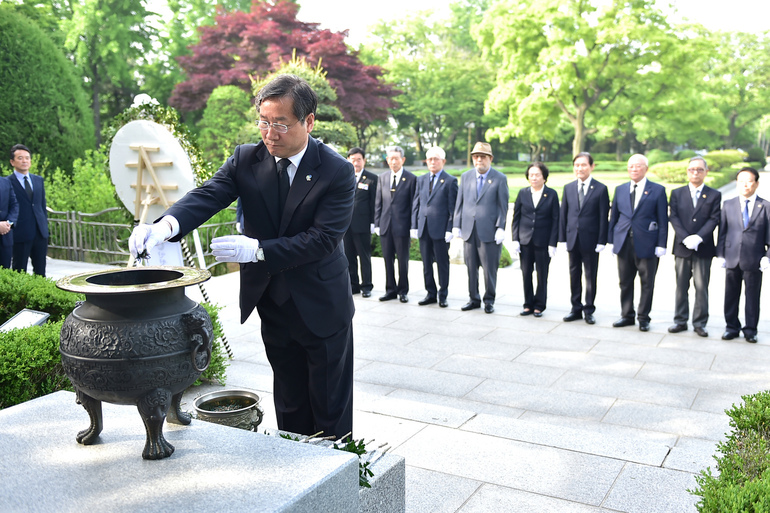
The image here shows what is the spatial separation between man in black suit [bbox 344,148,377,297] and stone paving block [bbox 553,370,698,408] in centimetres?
433

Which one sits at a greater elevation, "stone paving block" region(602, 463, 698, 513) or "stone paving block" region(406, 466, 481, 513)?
"stone paving block" region(406, 466, 481, 513)

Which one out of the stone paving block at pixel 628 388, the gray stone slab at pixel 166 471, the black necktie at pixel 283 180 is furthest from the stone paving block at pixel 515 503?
the stone paving block at pixel 628 388

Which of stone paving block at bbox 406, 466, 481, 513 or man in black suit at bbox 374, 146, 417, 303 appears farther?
man in black suit at bbox 374, 146, 417, 303

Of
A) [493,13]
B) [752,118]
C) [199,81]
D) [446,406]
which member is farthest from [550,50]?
[752,118]

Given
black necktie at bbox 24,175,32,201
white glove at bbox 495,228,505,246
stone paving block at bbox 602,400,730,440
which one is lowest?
stone paving block at bbox 602,400,730,440

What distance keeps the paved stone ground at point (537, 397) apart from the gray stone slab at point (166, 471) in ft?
3.38

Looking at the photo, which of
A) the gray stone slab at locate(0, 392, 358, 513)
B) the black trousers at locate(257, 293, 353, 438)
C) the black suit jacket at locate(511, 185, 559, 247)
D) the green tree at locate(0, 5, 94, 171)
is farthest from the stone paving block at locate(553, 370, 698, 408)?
the green tree at locate(0, 5, 94, 171)

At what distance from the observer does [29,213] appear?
970cm

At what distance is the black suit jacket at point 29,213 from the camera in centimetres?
959

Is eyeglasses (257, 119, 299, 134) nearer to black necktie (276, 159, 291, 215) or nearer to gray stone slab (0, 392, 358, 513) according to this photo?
black necktie (276, 159, 291, 215)

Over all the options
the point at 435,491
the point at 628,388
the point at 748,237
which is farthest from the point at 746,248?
the point at 435,491

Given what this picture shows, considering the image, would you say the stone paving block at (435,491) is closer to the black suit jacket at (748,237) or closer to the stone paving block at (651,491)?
the stone paving block at (651,491)

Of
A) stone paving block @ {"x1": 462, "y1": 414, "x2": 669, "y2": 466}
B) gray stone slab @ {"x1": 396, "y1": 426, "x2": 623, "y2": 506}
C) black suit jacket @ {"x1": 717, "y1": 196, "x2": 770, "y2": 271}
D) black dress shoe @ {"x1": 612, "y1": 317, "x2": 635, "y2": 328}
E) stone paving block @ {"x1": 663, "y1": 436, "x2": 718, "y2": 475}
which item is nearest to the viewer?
gray stone slab @ {"x1": 396, "y1": 426, "x2": 623, "y2": 506}

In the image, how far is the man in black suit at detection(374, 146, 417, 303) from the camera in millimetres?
9836
